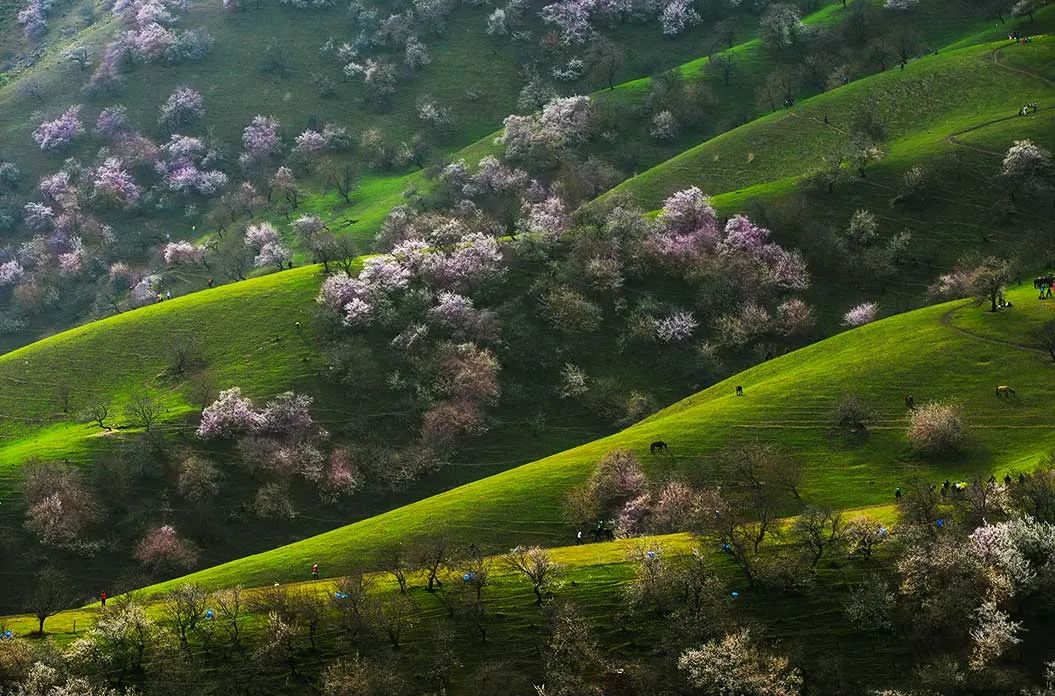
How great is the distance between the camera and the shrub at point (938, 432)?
265 feet

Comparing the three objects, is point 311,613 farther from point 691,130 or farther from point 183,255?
point 691,130

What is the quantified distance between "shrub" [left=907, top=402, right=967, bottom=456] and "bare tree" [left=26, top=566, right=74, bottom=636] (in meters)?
72.3

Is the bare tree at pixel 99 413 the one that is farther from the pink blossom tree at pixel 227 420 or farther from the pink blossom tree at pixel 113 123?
the pink blossom tree at pixel 113 123

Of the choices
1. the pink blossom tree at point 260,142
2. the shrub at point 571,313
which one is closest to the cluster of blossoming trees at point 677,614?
the shrub at point 571,313

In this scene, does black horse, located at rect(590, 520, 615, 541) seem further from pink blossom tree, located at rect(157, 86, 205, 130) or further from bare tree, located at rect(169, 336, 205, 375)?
pink blossom tree, located at rect(157, 86, 205, 130)

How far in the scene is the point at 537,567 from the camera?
69.8 meters

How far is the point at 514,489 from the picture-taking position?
289ft

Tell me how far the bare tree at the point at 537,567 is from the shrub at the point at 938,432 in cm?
3421

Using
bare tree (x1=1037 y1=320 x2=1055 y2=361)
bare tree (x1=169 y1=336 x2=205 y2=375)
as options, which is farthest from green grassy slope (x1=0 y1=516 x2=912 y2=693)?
bare tree (x1=169 y1=336 x2=205 y2=375)

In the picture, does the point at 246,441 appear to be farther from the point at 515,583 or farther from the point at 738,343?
the point at 738,343

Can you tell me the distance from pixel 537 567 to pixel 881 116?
372 ft

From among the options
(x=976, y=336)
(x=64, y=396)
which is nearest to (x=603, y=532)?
(x=976, y=336)

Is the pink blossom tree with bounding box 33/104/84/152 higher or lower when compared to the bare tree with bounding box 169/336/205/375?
lower

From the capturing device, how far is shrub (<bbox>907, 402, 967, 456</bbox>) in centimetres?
8069
